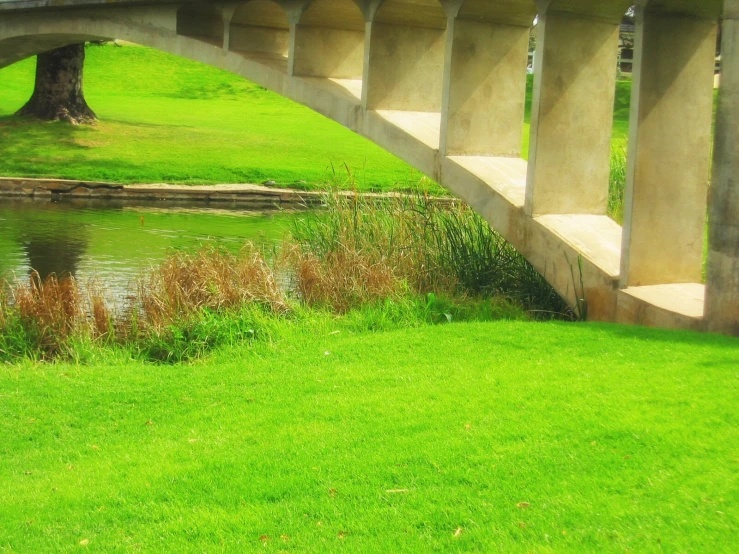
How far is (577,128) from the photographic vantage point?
9.40 m

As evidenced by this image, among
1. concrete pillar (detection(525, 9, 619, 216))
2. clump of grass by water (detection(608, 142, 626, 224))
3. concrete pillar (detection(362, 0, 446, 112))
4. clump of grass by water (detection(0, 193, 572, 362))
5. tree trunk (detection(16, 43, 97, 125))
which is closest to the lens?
concrete pillar (detection(525, 9, 619, 216))

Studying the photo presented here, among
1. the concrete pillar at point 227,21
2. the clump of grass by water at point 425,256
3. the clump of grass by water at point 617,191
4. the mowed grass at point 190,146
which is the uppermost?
the concrete pillar at point 227,21

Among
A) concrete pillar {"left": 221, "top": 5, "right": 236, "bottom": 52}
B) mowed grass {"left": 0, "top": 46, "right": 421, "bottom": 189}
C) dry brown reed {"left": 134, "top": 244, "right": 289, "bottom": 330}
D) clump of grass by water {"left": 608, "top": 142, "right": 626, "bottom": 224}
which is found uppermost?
concrete pillar {"left": 221, "top": 5, "right": 236, "bottom": 52}

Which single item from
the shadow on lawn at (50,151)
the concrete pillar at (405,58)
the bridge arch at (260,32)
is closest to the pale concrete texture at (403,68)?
the concrete pillar at (405,58)

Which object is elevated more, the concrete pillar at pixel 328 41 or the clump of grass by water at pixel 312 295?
the concrete pillar at pixel 328 41

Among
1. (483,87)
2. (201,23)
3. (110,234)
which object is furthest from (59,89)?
(483,87)

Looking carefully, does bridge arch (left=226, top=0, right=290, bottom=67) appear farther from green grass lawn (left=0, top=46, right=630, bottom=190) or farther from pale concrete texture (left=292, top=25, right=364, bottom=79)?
green grass lawn (left=0, top=46, right=630, bottom=190)

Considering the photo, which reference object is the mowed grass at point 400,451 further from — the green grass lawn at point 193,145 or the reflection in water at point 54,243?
the green grass lawn at point 193,145

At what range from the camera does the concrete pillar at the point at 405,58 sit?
11.2 metres

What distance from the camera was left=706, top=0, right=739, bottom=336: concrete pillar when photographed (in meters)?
7.18

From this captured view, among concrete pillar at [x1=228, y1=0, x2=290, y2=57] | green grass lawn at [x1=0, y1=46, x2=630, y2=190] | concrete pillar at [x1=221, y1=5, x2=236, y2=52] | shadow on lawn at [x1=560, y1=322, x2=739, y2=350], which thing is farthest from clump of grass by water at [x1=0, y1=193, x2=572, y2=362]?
green grass lawn at [x1=0, y1=46, x2=630, y2=190]

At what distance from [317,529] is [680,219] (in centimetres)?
499

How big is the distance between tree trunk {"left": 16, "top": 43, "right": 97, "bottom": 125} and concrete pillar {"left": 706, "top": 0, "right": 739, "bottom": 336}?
25284 mm

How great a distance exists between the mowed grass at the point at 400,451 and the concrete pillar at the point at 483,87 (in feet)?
10.6
